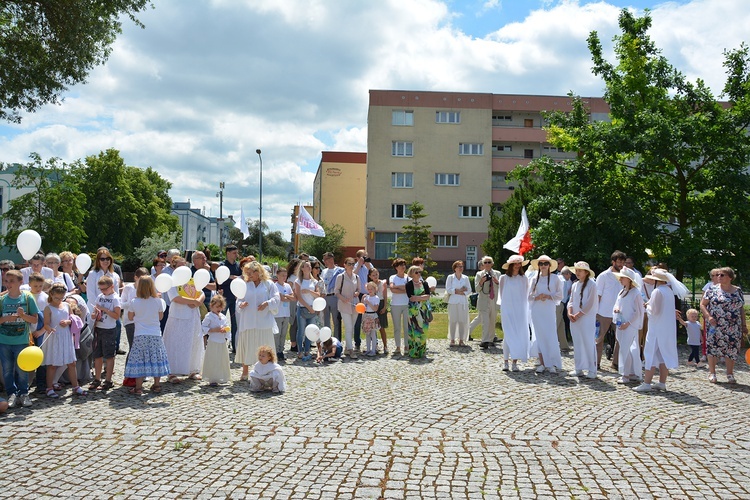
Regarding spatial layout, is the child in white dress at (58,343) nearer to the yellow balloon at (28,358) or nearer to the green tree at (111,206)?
the yellow balloon at (28,358)

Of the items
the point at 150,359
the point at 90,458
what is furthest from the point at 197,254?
the point at 90,458

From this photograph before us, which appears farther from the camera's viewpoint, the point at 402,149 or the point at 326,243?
the point at 326,243

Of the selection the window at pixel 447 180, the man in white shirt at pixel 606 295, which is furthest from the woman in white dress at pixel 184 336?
the window at pixel 447 180

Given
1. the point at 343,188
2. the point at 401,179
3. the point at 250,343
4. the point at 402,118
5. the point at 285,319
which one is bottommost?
the point at 250,343

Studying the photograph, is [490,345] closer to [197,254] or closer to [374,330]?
[374,330]

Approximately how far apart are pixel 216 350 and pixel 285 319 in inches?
115

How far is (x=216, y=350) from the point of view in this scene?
9.86 meters

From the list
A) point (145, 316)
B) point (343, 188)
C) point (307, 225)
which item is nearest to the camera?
point (145, 316)

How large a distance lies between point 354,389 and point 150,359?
2939 mm

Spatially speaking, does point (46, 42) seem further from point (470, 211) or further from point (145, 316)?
point (470, 211)

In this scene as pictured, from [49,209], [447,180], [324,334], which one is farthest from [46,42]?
[447,180]

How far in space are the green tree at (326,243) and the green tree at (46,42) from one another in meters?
41.1

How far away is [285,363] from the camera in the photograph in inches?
479

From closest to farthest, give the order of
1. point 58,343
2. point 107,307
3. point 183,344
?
point 58,343 → point 107,307 → point 183,344
